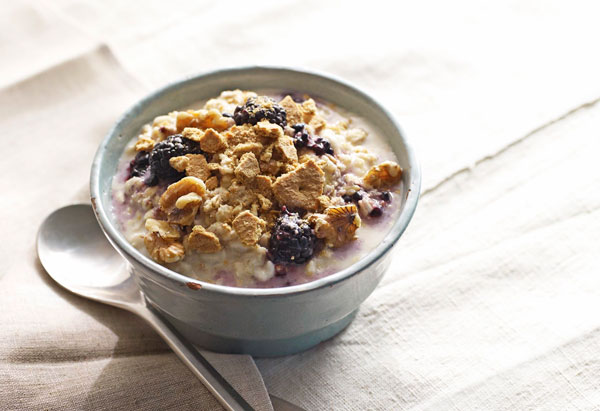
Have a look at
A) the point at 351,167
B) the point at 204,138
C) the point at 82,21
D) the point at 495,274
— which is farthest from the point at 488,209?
the point at 82,21

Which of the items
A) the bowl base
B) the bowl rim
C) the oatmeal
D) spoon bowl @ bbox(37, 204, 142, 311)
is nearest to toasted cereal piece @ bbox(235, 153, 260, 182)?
the oatmeal

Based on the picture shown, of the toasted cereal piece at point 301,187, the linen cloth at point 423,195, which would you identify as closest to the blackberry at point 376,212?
the toasted cereal piece at point 301,187

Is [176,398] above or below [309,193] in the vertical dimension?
below

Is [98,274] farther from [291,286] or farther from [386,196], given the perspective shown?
[386,196]

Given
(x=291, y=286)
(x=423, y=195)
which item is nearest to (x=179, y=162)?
(x=291, y=286)

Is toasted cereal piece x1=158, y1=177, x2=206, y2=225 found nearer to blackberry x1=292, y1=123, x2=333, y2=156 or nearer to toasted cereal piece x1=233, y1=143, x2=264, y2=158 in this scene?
toasted cereal piece x1=233, y1=143, x2=264, y2=158

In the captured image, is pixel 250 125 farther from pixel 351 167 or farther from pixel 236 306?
pixel 236 306
